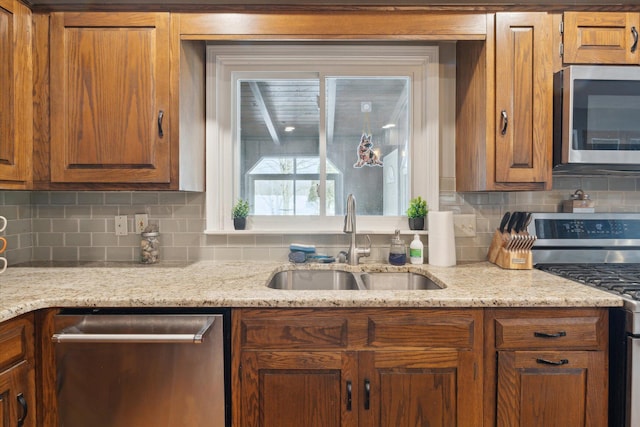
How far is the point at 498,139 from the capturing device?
1.74 meters

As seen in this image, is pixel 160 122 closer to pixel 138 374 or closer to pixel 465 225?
pixel 138 374

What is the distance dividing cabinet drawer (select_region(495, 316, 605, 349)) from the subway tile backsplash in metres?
0.74

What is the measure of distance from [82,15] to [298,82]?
1.03m

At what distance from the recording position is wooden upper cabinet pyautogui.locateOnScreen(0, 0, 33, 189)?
159 cm

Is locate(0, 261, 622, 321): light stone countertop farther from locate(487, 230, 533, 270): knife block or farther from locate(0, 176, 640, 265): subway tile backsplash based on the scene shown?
locate(0, 176, 640, 265): subway tile backsplash

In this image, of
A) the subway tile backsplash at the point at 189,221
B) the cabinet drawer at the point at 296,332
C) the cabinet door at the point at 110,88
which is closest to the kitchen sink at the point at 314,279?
the subway tile backsplash at the point at 189,221

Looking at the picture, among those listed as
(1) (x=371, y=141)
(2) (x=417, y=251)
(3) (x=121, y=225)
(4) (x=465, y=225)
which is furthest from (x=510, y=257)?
(3) (x=121, y=225)

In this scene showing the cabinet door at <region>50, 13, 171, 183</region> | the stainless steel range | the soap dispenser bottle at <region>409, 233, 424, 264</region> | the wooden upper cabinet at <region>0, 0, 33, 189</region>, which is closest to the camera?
the wooden upper cabinet at <region>0, 0, 33, 189</region>

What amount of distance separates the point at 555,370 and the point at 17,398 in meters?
1.79

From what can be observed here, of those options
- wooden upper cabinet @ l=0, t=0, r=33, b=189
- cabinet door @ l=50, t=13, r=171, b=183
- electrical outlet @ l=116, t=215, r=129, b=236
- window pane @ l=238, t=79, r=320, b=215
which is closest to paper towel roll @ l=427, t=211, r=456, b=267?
window pane @ l=238, t=79, r=320, b=215

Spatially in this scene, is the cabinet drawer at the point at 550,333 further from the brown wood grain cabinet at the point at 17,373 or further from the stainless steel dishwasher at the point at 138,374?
the brown wood grain cabinet at the point at 17,373

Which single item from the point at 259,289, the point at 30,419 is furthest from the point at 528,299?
the point at 30,419

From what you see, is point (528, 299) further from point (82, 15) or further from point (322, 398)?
point (82, 15)

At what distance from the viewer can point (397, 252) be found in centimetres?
197
